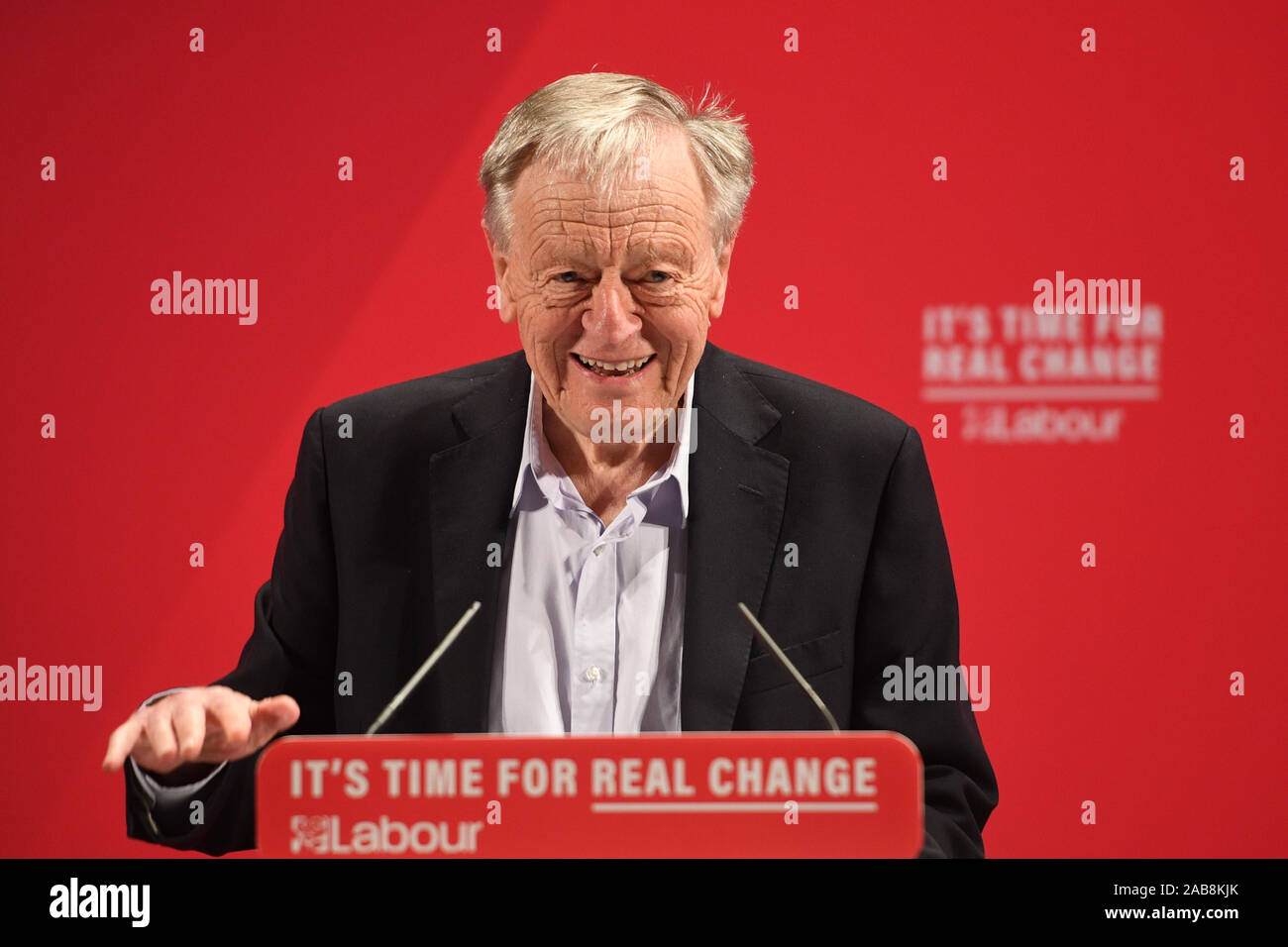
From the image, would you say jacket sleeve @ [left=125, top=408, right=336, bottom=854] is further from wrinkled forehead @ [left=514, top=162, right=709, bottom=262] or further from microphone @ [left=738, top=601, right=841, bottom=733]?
microphone @ [left=738, top=601, right=841, bottom=733]

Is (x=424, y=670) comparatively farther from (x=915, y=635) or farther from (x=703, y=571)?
(x=915, y=635)

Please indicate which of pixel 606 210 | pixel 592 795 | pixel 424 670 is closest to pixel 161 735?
pixel 424 670

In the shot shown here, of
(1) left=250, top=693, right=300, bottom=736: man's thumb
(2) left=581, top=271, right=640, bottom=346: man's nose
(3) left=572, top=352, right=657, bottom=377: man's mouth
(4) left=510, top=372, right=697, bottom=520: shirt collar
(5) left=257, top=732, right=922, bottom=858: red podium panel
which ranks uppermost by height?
(2) left=581, top=271, right=640, bottom=346: man's nose

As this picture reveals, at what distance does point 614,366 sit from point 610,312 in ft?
0.25

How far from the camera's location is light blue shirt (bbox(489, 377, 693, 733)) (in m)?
1.87

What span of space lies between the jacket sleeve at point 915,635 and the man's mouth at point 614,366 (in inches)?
14.8

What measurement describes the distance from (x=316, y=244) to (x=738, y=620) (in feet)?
3.16

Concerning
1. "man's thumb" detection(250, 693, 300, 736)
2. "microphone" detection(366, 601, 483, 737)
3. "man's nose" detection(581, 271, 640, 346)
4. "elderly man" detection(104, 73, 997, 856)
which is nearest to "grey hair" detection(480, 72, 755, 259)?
"elderly man" detection(104, 73, 997, 856)

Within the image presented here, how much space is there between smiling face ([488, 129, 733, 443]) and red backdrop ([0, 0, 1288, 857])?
1.25 ft

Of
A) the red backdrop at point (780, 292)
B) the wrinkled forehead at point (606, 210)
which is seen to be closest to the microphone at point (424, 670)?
the wrinkled forehead at point (606, 210)

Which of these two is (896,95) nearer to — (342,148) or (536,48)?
(536,48)

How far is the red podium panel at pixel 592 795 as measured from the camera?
1.48m

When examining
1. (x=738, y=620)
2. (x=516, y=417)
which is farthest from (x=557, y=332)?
(x=738, y=620)

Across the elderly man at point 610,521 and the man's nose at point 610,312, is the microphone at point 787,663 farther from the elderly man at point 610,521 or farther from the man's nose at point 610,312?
the man's nose at point 610,312
